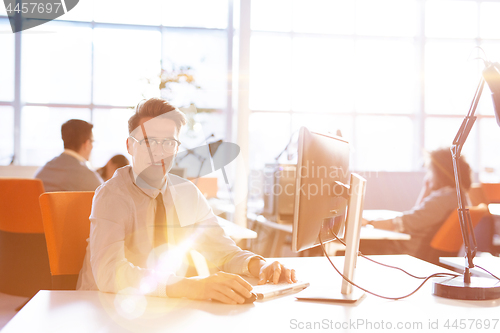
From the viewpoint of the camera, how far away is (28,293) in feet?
7.83

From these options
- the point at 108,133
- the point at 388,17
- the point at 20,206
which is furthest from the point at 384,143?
the point at 20,206

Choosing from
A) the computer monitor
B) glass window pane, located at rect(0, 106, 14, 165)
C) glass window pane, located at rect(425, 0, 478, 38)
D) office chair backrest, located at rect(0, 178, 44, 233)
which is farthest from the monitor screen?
glass window pane, located at rect(425, 0, 478, 38)

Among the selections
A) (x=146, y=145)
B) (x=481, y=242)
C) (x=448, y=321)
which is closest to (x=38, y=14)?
(x=146, y=145)

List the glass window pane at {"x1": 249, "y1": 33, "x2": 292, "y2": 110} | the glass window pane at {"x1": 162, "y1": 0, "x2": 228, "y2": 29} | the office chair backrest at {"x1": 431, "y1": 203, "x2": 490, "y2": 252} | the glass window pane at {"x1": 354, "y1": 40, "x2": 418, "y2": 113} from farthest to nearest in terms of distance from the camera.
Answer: the glass window pane at {"x1": 354, "y1": 40, "x2": 418, "y2": 113} < the glass window pane at {"x1": 162, "y1": 0, "x2": 228, "y2": 29} < the glass window pane at {"x1": 249, "y1": 33, "x2": 292, "y2": 110} < the office chair backrest at {"x1": 431, "y1": 203, "x2": 490, "y2": 252}

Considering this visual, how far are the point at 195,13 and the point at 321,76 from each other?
78.6 inches

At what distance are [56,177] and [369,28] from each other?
4.90 meters

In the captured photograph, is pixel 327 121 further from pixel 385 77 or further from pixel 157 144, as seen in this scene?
pixel 157 144

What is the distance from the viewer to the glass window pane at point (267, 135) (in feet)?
19.2

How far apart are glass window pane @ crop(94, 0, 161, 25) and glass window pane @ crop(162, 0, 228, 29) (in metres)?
0.14

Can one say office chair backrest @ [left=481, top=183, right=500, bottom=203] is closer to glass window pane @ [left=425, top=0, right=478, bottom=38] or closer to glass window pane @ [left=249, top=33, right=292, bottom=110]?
glass window pane @ [left=249, top=33, right=292, bottom=110]

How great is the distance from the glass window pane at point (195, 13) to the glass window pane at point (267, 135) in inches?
57.1

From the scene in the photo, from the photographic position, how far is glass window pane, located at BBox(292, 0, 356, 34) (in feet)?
19.9

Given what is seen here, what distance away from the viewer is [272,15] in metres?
5.98

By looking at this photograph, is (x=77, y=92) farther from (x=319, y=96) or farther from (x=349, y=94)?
(x=349, y=94)
